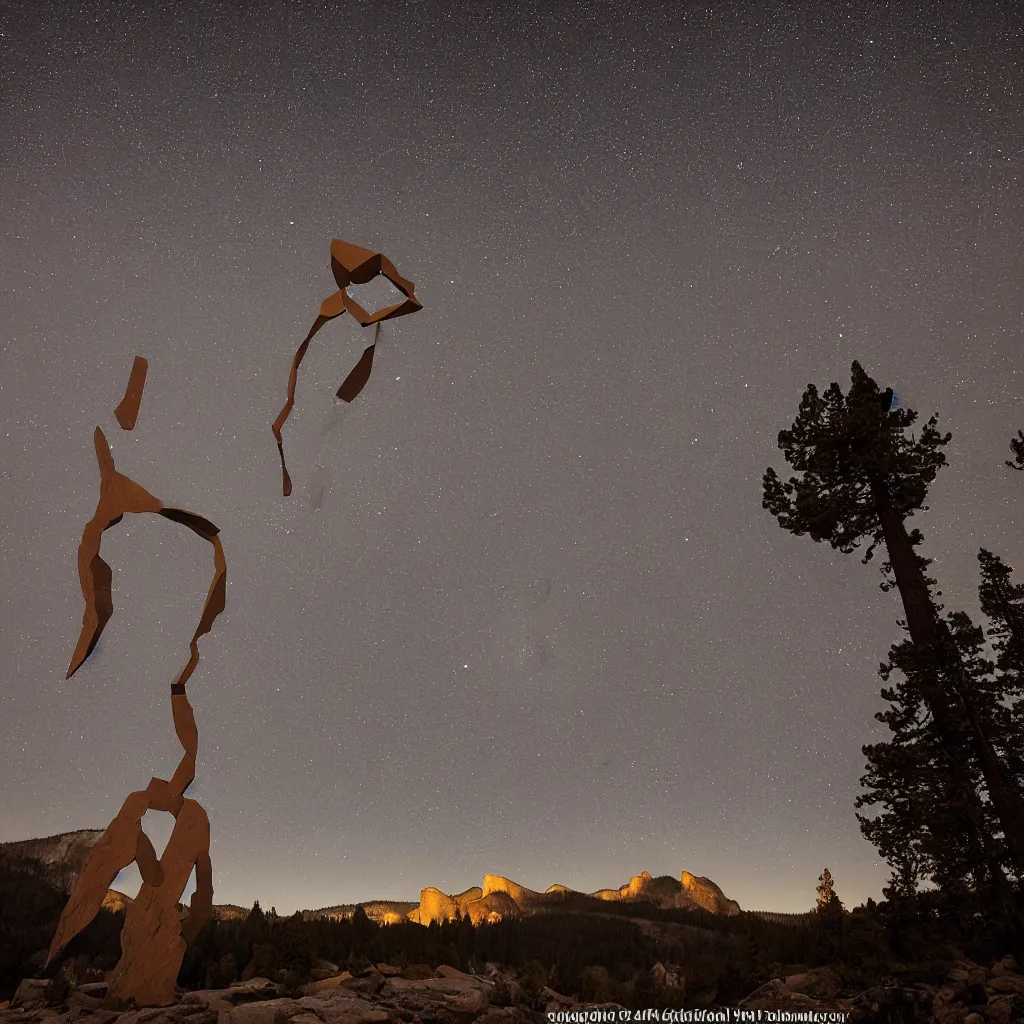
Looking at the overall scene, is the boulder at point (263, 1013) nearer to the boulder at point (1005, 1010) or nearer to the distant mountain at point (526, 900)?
the boulder at point (1005, 1010)

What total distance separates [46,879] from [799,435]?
2136cm

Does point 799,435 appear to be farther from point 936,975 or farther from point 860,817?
point 936,975

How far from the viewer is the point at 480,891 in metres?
42.2

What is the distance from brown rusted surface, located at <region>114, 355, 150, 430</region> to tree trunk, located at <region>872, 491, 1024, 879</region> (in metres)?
14.1

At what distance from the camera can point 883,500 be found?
15664mm

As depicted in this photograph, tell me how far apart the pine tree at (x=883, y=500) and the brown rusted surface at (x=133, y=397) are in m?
12.9

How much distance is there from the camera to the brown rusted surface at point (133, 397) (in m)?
10.6

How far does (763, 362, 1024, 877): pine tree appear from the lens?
13.3 meters

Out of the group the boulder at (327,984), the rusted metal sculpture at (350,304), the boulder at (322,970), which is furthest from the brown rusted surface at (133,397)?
the boulder at (322,970)

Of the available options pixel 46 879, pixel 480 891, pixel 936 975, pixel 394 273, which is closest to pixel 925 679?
pixel 936 975

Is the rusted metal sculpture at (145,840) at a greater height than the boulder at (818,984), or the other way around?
the rusted metal sculpture at (145,840)

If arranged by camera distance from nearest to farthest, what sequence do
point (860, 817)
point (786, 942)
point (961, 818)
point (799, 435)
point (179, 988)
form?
1. point (179, 988)
2. point (961, 818)
3. point (860, 817)
4. point (786, 942)
5. point (799, 435)

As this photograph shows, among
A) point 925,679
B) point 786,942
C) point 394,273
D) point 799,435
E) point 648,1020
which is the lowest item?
point 648,1020

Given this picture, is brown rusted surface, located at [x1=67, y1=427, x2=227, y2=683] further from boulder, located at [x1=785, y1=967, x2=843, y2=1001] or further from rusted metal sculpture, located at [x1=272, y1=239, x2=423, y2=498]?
boulder, located at [x1=785, y1=967, x2=843, y2=1001]
